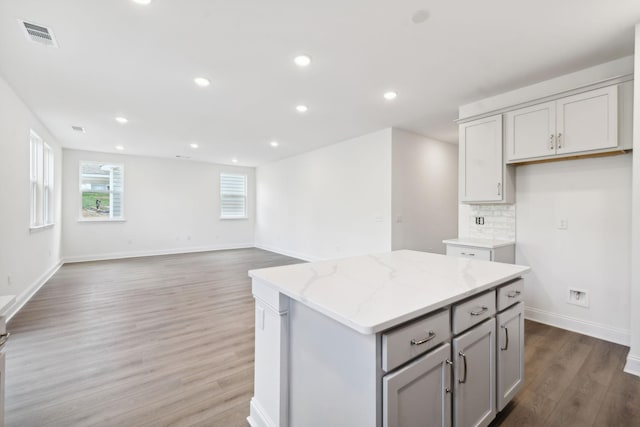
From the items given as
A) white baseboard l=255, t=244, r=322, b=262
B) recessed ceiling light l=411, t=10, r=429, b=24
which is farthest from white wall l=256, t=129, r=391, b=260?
recessed ceiling light l=411, t=10, r=429, b=24

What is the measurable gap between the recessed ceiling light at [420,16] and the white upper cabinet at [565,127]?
1780 mm

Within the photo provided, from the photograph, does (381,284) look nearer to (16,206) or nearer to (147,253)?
(16,206)

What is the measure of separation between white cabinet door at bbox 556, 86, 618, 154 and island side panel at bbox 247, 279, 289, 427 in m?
3.18

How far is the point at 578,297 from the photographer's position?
297cm

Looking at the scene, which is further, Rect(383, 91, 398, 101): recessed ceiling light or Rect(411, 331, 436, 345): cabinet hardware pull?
Rect(383, 91, 398, 101): recessed ceiling light

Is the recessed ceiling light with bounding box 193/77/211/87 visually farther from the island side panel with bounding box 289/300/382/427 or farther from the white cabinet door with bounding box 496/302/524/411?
the white cabinet door with bounding box 496/302/524/411

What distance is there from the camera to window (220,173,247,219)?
8960mm

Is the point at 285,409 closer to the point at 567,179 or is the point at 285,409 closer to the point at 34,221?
the point at 567,179

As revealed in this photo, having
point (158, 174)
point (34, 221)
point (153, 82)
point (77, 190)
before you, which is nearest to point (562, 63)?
point (153, 82)

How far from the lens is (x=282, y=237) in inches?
315

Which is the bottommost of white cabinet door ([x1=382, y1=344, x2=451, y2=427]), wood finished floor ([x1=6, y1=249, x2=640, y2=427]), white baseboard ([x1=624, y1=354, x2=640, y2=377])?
wood finished floor ([x1=6, y1=249, x2=640, y2=427])

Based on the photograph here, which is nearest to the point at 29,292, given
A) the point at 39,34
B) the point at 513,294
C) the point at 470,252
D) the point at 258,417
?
the point at 39,34

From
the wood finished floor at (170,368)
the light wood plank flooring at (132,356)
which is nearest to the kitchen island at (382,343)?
the wood finished floor at (170,368)

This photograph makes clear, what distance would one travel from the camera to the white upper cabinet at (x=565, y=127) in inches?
101
